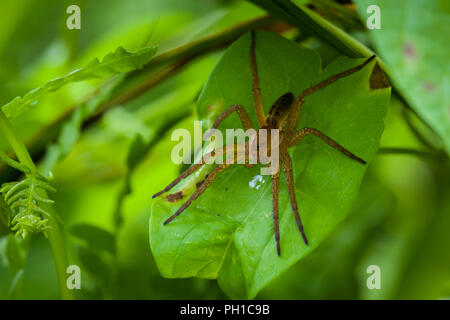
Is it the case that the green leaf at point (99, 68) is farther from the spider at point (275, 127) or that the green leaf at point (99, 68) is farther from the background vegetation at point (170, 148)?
the spider at point (275, 127)

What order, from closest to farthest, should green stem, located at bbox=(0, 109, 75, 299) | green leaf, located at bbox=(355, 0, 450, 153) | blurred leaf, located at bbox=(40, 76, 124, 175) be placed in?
green leaf, located at bbox=(355, 0, 450, 153)
green stem, located at bbox=(0, 109, 75, 299)
blurred leaf, located at bbox=(40, 76, 124, 175)

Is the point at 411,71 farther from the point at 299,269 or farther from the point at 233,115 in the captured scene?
the point at 299,269

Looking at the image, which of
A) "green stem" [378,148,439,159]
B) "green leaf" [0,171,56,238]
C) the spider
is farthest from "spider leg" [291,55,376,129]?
"green leaf" [0,171,56,238]

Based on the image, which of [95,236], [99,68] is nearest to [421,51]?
[99,68]

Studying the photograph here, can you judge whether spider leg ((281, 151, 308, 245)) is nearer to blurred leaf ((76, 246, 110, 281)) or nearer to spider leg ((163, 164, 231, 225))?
spider leg ((163, 164, 231, 225))

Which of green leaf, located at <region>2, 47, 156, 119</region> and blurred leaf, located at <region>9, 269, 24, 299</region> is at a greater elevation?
green leaf, located at <region>2, 47, 156, 119</region>
